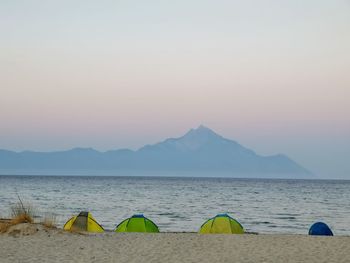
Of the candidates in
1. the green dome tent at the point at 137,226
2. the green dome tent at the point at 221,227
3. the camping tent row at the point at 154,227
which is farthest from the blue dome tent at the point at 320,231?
the green dome tent at the point at 137,226

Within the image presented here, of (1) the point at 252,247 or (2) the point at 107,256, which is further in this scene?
(1) the point at 252,247

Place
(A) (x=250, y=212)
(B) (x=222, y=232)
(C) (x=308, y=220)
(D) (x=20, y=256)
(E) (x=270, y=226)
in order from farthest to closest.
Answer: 1. (A) (x=250, y=212)
2. (C) (x=308, y=220)
3. (E) (x=270, y=226)
4. (B) (x=222, y=232)
5. (D) (x=20, y=256)

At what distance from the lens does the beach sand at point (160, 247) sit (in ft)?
37.2

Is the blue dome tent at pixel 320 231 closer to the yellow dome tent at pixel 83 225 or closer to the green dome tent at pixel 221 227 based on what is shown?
the green dome tent at pixel 221 227

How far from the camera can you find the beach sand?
11336 mm

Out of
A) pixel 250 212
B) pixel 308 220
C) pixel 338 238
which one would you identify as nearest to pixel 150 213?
pixel 250 212

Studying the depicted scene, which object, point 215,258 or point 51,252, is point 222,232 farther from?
point 51,252

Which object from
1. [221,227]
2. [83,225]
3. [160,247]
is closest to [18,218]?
[83,225]

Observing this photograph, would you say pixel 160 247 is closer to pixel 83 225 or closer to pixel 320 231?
pixel 83 225

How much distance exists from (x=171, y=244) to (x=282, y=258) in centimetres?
280

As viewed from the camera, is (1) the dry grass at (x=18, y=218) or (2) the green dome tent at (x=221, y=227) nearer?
(1) the dry grass at (x=18, y=218)

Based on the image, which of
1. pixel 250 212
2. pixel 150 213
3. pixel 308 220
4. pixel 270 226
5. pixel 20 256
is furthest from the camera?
pixel 250 212

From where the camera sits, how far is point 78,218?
17031 mm

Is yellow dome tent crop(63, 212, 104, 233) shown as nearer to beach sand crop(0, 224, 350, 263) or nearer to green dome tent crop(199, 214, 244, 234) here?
beach sand crop(0, 224, 350, 263)
